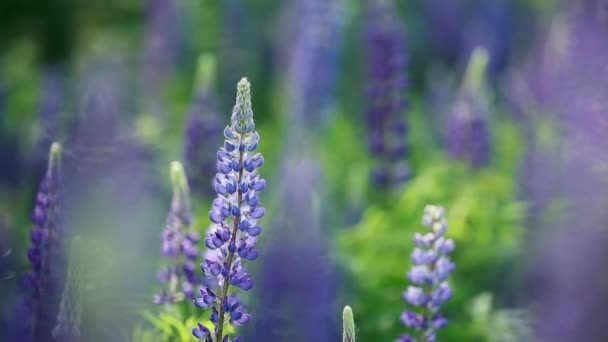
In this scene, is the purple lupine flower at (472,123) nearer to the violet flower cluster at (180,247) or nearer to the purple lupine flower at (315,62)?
the purple lupine flower at (315,62)

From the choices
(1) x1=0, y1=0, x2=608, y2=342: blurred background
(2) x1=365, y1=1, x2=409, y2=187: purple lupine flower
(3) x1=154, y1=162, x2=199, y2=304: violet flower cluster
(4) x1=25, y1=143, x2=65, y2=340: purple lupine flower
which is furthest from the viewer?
(2) x1=365, y1=1, x2=409, y2=187: purple lupine flower

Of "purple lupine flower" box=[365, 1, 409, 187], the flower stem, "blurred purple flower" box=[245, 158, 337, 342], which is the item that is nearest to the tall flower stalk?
the flower stem

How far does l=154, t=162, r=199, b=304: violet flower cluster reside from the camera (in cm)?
245

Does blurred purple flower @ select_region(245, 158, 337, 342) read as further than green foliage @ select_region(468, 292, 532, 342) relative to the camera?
No

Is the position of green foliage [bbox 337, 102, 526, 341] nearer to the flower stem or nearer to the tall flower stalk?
the flower stem

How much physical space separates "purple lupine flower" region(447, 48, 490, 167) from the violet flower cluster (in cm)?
184

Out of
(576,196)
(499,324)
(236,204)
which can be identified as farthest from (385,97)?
(236,204)

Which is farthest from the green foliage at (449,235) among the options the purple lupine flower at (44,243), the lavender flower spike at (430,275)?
the purple lupine flower at (44,243)

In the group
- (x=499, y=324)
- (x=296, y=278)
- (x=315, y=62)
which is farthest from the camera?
(x=315, y=62)

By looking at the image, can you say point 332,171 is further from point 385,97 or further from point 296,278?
point 296,278

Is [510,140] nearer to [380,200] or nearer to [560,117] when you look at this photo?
[560,117]

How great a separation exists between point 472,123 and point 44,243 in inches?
93.3

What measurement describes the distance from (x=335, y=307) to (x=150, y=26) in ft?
10.8

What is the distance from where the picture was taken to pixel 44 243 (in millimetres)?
2207
